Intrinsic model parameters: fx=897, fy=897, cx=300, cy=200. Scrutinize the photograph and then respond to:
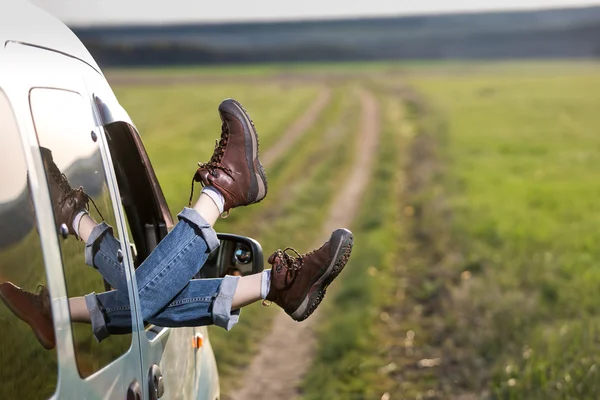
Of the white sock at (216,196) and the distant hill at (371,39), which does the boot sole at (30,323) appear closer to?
the white sock at (216,196)

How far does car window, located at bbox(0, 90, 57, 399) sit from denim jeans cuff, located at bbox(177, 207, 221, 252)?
91 centimetres

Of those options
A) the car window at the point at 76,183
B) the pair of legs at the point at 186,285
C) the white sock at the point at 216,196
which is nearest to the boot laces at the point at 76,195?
the car window at the point at 76,183

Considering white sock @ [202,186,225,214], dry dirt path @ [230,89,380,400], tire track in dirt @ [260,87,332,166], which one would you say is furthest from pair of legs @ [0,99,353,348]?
tire track in dirt @ [260,87,332,166]

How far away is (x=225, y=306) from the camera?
115 inches

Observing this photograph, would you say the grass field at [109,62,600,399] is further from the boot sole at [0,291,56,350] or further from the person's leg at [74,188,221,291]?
the boot sole at [0,291,56,350]

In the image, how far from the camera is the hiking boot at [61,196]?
2.10 meters

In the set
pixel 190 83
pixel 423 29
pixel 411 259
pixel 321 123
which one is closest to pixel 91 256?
pixel 411 259

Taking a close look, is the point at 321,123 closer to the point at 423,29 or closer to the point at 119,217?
the point at 119,217

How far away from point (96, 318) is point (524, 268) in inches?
286

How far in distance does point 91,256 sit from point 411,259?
823 centimetres

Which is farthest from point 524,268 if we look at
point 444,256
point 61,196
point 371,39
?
point 371,39

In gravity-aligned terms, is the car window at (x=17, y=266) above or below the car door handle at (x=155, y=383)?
above

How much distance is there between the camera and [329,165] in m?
20.5

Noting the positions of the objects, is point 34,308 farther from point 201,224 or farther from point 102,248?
point 201,224
